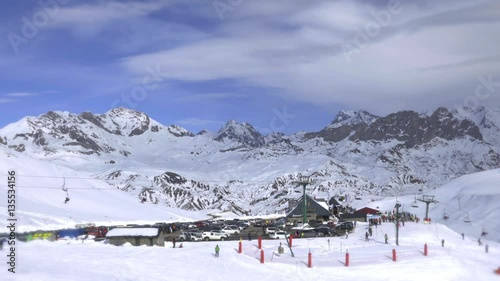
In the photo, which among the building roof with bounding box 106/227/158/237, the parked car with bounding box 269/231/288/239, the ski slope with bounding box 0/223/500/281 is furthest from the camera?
the parked car with bounding box 269/231/288/239

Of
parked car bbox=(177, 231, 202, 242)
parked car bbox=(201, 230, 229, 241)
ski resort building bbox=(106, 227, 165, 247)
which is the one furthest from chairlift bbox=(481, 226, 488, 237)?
ski resort building bbox=(106, 227, 165, 247)

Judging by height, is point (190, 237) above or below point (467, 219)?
below

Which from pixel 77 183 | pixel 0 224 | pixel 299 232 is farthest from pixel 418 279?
pixel 77 183

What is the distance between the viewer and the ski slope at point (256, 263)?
89.6 feet

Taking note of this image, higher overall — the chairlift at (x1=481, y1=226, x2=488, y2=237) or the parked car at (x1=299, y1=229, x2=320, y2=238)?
the parked car at (x1=299, y1=229, x2=320, y2=238)

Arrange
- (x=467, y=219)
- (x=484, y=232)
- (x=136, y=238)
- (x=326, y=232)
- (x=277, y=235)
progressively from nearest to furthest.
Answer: (x=136, y=238), (x=277, y=235), (x=326, y=232), (x=484, y=232), (x=467, y=219)

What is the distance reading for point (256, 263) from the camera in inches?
1444

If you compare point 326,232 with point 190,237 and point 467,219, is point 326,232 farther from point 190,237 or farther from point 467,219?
point 467,219

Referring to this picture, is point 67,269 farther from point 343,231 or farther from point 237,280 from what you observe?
point 343,231

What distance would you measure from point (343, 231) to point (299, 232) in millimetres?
6513

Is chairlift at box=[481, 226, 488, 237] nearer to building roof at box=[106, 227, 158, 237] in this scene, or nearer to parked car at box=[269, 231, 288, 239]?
parked car at box=[269, 231, 288, 239]

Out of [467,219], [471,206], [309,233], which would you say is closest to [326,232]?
[309,233]

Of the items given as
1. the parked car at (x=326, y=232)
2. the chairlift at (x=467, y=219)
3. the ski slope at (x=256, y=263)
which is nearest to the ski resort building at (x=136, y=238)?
the ski slope at (x=256, y=263)

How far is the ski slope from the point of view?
1075 inches
